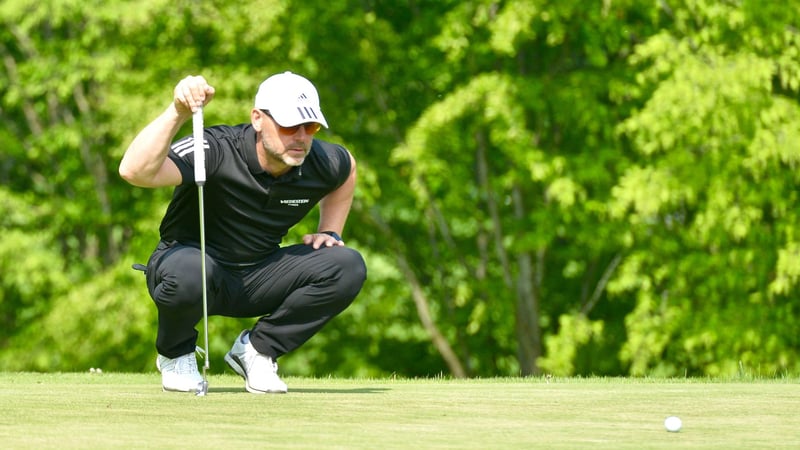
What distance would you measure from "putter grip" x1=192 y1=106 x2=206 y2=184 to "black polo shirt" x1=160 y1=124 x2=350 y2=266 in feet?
0.57

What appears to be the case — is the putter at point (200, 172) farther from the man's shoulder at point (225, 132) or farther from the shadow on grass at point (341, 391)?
the shadow on grass at point (341, 391)

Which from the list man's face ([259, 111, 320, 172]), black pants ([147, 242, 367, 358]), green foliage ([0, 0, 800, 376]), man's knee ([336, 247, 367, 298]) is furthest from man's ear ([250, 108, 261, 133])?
A: green foliage ([0, 0, 800, 376])

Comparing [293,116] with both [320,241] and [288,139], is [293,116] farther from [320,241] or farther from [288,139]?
[320,241]

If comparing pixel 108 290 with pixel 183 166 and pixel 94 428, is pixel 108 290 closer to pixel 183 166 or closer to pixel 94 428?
pixel 183 166

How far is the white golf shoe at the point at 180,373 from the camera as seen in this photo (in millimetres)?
6523

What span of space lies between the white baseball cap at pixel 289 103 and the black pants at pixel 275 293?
2.47 feet

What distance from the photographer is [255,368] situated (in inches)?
258

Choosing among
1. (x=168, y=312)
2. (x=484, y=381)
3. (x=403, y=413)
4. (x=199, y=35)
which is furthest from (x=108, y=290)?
(x=403, y=413)

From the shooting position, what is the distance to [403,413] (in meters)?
5.34

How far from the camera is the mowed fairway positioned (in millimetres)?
4352

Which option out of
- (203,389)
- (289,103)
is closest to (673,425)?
(203,389)

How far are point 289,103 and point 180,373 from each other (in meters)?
1.33

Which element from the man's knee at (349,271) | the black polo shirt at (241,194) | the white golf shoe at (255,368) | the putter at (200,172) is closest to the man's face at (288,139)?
the black polo shirt at (241,194)

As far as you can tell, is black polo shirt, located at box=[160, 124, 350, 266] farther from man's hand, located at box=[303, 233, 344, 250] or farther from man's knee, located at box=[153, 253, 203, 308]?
man's knee, located at box=[153, 253, 203, 308]
